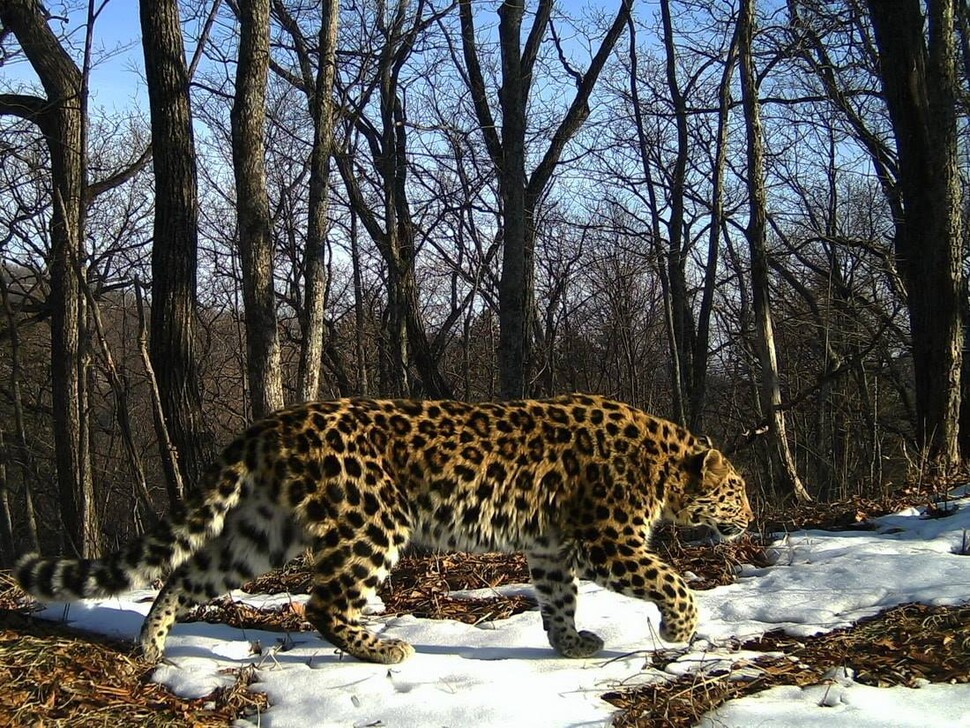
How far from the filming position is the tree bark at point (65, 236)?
13.0 meters

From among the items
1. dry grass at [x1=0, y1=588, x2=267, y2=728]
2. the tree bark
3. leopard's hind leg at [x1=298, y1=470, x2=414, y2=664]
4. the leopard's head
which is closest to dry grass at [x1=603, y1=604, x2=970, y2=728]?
the leopard's head

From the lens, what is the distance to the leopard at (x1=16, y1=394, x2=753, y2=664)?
213 inches

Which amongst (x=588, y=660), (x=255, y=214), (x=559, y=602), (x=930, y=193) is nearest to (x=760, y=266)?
(x=930, y=193)

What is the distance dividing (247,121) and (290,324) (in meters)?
17.8

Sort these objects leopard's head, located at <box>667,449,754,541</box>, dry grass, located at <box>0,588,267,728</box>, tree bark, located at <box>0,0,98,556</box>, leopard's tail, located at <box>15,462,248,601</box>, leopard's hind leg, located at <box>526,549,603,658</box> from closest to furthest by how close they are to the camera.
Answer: dry grass, located at <box>0,588,267,728</box> → leopard's tail, located at <box>15,462,248,601</box> → leopard's hind leg, located at <box>526,549,603,658</box> → leopard's head, located at <box>667,449,754,541</box> → tree bark, located at <box>0,0,98,556</box>

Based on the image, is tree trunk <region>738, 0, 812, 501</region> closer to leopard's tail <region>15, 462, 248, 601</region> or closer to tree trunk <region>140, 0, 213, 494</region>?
tree trunk <region>140, 0, 213, 494</region>

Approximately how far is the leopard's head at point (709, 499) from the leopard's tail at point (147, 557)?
10.4 ft

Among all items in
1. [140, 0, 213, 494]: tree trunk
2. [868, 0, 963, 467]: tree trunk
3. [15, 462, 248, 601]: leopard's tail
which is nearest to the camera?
[15, 462, 248, 601]: leopard's tail

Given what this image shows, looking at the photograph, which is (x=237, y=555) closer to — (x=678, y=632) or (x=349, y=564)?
(x=349, y=564)

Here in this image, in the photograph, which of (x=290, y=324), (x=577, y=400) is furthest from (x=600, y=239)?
(x=577, y=400)

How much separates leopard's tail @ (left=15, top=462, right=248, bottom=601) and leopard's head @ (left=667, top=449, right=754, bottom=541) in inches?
124

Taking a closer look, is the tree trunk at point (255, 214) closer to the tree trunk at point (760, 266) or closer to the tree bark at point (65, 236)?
the tree bark at point (65, 236)

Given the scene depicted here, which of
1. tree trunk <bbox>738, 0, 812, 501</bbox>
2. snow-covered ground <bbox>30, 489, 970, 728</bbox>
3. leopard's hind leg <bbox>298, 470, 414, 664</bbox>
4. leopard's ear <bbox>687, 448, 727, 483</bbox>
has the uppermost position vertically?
tree trunk <bbox>738, 0, 812, 501</bbox>

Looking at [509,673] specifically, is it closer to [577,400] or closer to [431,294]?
[577,400]
